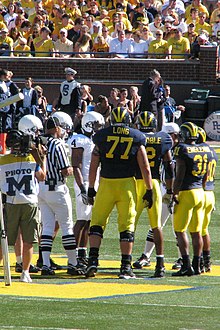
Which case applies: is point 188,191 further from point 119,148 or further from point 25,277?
point 25,277

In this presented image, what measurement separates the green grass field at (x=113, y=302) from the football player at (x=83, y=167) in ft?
1.45

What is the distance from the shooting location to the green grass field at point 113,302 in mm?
9148

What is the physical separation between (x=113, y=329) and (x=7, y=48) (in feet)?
69.7

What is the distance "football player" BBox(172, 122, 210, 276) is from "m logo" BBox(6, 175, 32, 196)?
1720 millimetres

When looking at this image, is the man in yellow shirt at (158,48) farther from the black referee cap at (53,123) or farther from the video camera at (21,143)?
the video camera at (21,143)

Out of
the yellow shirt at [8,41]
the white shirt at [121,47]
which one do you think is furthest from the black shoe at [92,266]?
the yellow shirt at [8,41]

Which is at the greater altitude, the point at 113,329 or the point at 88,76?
the point at 88,76

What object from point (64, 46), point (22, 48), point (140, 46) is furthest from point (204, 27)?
point (22, 48)

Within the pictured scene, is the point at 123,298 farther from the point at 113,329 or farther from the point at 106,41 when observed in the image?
the point at 106,41

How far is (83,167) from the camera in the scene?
12961mm

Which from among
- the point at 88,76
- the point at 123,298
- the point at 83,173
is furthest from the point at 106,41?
the point at 123,298

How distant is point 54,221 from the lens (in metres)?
12.3

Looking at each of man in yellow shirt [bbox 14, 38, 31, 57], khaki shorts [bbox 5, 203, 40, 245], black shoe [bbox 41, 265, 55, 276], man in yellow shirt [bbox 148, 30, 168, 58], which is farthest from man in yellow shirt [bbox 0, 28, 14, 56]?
khaki shorts [bbox 5, 203, 40, 245]

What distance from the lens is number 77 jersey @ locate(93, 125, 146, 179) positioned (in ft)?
38.9
